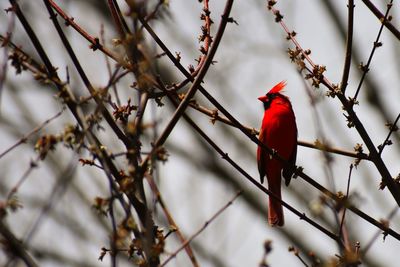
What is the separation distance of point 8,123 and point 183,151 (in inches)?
116

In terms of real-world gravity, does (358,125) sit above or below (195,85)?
above

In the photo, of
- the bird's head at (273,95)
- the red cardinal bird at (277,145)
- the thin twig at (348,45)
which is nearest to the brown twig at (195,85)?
the thin twig at (348,45)

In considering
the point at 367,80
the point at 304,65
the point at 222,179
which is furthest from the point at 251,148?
the point at 304,65

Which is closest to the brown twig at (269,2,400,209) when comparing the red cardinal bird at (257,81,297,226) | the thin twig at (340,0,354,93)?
the thin twig at (340,0,354,93)

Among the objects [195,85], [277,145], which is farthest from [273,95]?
[195,85]

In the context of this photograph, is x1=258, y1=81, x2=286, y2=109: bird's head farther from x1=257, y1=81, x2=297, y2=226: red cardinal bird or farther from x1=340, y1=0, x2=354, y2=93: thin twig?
x1=340, y1=0, x2=354, y2=93: thin twig

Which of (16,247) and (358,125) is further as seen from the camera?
(358,125)

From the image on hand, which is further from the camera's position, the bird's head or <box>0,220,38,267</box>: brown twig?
the bird's head

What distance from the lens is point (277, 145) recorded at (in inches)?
208

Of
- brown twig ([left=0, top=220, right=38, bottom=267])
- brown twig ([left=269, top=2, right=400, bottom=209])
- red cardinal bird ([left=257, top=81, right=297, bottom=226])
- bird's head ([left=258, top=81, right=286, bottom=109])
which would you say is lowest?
brown twig ([left=0, top=220, right=38, bottom=267])

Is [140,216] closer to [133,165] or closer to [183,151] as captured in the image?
[133,165]

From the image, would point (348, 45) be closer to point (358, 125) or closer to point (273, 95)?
point (358, 125)

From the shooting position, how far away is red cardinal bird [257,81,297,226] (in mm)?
5185

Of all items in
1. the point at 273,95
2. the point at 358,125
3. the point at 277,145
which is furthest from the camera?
the point at 273,95
